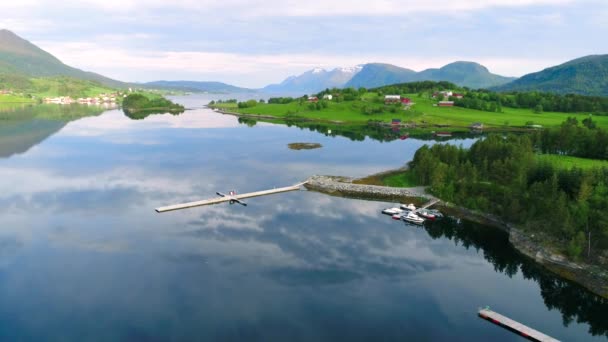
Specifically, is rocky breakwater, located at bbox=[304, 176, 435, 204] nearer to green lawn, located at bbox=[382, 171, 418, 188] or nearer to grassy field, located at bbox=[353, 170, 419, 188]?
grassy field, located at bbox=[353, 170, 419, 188]

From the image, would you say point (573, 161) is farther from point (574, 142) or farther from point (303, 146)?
point (303, 146)

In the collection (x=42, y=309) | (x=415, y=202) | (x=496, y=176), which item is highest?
(x=496, y=176)

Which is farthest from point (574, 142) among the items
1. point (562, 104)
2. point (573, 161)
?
point (562, 104)

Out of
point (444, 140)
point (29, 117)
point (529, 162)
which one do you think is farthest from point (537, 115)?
point (29, 117)

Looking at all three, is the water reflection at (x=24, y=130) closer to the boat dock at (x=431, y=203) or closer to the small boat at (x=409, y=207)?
the small boat at (x=409, y=207)

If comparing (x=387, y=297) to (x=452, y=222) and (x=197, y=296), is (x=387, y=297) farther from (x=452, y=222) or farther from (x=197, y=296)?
(x=452, y=222)

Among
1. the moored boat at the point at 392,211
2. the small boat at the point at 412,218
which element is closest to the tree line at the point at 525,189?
the moored boat at the point at 392,211
